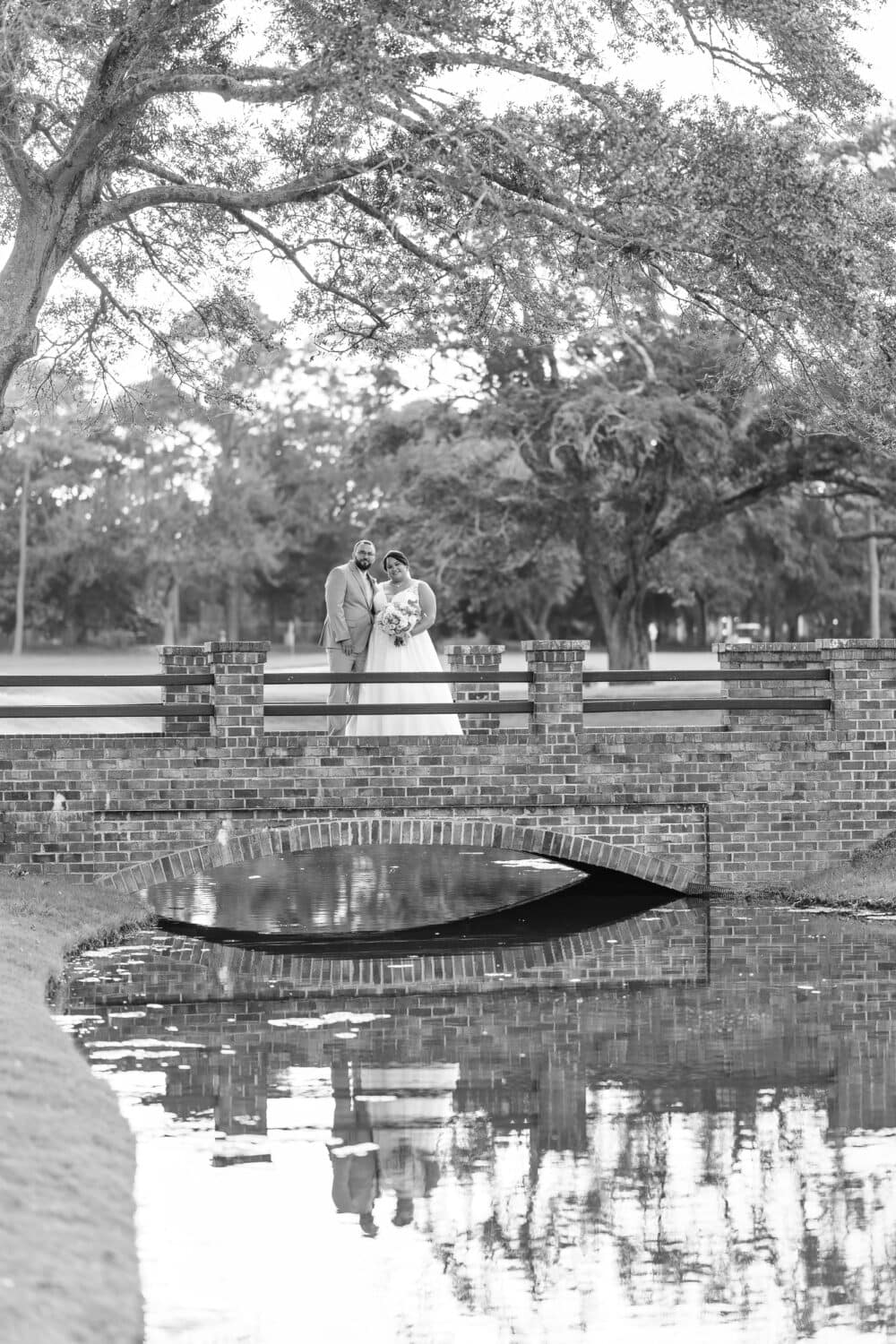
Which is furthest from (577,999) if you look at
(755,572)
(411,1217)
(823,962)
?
(755,572)

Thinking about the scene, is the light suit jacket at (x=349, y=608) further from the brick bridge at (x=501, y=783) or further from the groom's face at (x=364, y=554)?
the brick bridge at (x=501, y=783)

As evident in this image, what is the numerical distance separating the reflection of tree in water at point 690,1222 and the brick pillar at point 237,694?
690cm

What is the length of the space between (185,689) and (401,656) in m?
1.85

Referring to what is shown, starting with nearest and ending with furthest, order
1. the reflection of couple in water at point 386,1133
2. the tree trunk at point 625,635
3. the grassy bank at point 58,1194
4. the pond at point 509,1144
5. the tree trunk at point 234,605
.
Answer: the grassy bank at point 58,1194
the pond at point 509,1144
the reflection of couple in water at point 386,1133
the tree trunk at point 625,635
the tree trunk at point 234,605

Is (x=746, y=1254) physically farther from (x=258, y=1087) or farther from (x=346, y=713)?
(x=346, y=713)

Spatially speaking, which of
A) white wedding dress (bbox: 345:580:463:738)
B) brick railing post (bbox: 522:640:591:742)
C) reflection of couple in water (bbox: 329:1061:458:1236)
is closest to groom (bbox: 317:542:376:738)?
white wedding dress (bbox: 345:580:463:738)

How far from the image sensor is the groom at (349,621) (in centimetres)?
1534

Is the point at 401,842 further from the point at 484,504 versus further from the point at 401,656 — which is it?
the point at 484,504

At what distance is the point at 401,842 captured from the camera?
14.2 metres

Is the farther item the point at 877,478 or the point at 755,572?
the point at 755,572

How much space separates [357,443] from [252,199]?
27910 millimetres

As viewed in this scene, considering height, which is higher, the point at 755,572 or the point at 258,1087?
the point at 755,572

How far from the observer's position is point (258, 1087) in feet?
27.3

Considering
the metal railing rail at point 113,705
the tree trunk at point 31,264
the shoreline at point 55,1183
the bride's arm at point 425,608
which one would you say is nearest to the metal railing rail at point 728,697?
the bride's arm at point 425,608
